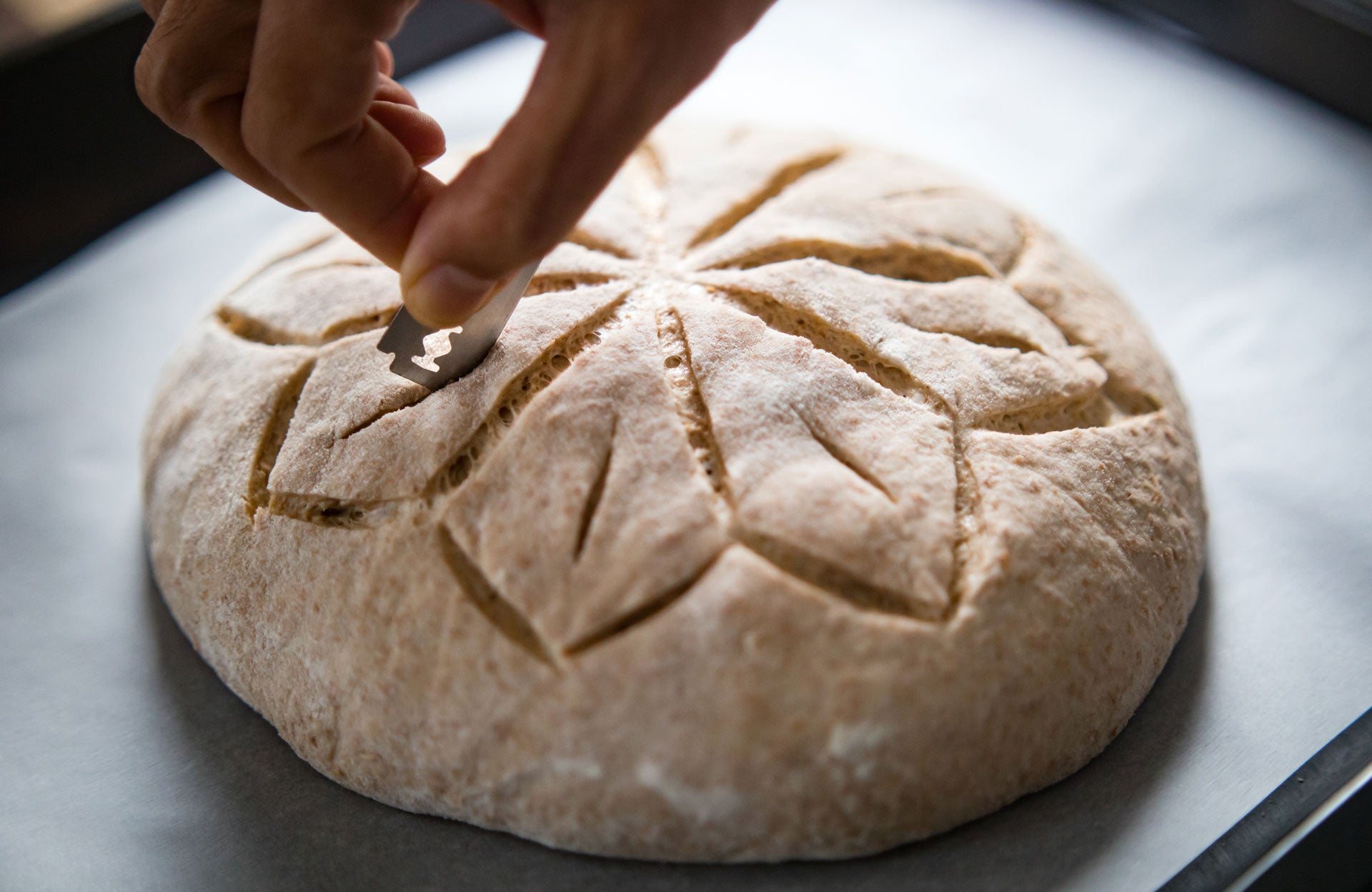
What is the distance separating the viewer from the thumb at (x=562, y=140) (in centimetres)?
84

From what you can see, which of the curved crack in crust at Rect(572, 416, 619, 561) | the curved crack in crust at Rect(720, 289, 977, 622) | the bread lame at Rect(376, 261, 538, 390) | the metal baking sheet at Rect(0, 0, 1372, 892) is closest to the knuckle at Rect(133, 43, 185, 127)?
the bread lame at Rect(376, 261, 538, 390)

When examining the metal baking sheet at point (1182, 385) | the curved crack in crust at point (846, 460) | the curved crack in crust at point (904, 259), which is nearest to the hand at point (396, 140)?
the curved crack in crust at point (846, 460)

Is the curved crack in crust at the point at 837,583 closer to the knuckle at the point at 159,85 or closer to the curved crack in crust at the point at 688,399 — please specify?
the curved crack in crust at the point at 688,399

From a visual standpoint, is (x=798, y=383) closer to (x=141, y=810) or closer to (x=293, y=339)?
(x=293, y=339)

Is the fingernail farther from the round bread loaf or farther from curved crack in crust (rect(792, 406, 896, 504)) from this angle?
curved crack in crust (rect(792, 406, 896, 504))

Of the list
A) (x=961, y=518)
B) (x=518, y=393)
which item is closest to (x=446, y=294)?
(x=518, y=393)

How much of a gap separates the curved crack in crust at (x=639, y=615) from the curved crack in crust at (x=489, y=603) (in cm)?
4

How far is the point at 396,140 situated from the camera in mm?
1108

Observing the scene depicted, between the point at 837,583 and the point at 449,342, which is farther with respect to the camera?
the point at 449,342

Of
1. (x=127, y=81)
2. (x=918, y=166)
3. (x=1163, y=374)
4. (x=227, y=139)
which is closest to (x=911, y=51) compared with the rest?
(x=918, y=166)

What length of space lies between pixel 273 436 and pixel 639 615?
2.04 ft

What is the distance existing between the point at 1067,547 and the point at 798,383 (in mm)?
385

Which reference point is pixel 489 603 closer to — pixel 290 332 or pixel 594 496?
pixel 594 496

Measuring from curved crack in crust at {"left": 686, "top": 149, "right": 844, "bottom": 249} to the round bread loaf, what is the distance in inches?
1.5
